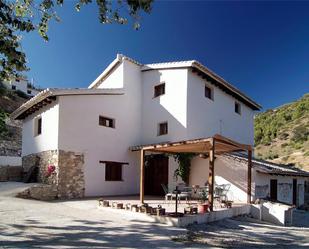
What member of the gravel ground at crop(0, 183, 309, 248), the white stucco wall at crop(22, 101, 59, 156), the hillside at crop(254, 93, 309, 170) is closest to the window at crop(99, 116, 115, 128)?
the white stucco wall at crop(22, 101, 59, 156)

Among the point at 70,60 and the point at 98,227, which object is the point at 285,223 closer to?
the point at 98,227

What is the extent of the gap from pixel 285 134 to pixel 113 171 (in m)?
36.5

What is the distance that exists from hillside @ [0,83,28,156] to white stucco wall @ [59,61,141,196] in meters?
7.97

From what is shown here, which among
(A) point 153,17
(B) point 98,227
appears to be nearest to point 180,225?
(B) point 98,227

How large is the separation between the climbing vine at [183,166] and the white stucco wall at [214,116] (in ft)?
3.59

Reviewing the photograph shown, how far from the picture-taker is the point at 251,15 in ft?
60.5

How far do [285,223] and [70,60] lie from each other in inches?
509

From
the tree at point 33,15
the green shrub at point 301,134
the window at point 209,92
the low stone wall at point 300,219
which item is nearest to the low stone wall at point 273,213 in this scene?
the low stone wall at point 300,219

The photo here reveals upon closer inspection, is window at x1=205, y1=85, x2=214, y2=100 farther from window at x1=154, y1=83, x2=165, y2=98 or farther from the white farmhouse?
window at x1=154, y1=83, x2=165, y2=98

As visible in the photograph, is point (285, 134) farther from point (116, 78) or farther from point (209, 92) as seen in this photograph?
point (116, 78)

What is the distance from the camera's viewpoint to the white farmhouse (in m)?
16.6

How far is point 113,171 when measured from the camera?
18578mm

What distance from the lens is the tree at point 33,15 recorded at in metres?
7.16

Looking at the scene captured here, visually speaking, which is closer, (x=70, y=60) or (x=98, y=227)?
(x=98, y=227)
